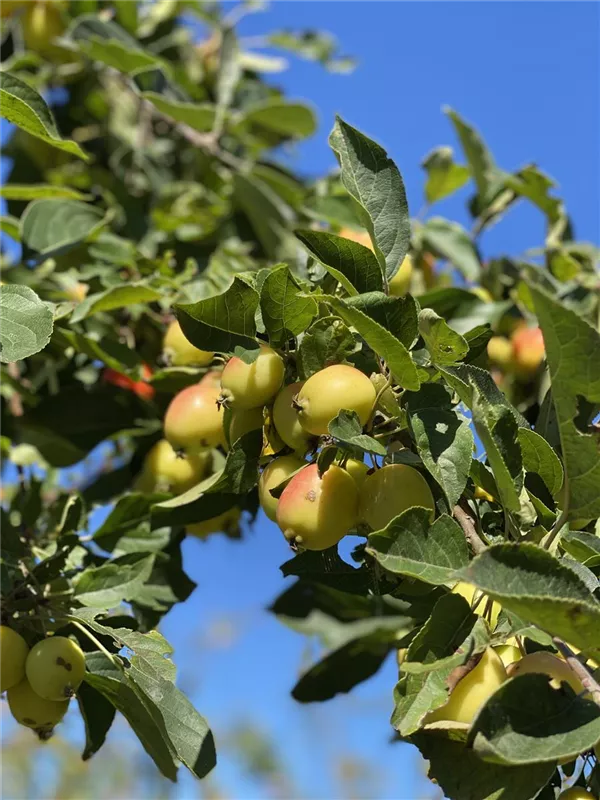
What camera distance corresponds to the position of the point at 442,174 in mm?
1983

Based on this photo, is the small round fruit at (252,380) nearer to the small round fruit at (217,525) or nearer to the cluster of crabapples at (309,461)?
the cluster of crabapples at (309,461)

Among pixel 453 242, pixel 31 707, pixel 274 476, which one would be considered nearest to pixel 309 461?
pixel 274 476

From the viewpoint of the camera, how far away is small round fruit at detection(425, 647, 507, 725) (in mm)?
794

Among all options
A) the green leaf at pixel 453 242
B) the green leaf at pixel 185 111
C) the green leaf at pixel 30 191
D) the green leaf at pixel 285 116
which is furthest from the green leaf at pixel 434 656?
the green leaf at pixel 285 116

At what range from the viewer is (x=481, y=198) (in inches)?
80.4

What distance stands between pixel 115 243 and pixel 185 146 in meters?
1.12

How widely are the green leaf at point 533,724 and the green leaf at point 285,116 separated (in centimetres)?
182

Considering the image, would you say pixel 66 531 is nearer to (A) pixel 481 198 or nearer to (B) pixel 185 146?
(A) pixel 481 198

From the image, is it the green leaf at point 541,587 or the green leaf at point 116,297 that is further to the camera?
the green leaf at point 116,297

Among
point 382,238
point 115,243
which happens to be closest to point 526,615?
point 382,238

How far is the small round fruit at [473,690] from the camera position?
794 millimetres

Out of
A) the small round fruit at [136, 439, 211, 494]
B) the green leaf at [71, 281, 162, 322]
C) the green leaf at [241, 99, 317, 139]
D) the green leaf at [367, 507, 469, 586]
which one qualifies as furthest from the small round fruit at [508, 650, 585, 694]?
the green leaf at [241, 99, 317, 139]

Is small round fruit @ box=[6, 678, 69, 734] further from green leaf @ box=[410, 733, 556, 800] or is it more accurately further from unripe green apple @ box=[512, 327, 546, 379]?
unripe green apple @ box=[512, 327, 546, 379]

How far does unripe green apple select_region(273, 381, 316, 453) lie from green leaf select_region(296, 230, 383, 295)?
0.13m
